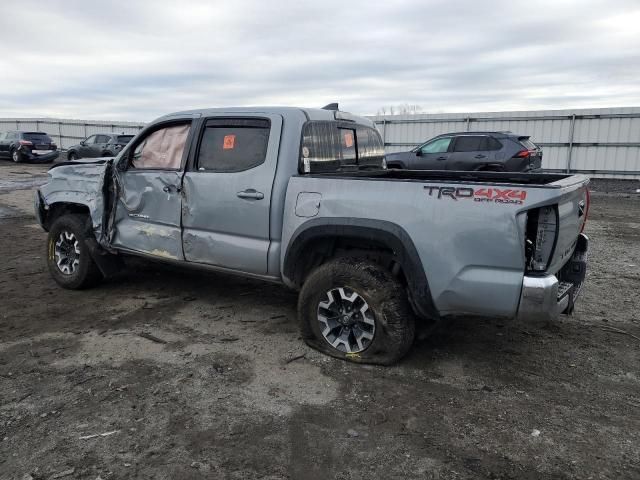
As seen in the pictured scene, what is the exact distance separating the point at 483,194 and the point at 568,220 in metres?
0.69

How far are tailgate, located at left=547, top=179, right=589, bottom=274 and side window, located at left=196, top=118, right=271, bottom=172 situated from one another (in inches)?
89.3

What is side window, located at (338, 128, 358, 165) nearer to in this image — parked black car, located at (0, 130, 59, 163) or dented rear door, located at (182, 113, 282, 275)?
dented rear door, located at (182, 113, 282, 275)

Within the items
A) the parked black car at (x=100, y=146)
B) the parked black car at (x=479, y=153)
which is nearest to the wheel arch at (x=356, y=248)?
the parked black car at (x=479, y=153)

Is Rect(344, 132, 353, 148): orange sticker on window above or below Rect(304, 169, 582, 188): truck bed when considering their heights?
above

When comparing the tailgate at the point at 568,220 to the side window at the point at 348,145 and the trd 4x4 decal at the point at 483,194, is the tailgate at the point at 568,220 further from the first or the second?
the side window at the point at 348,145

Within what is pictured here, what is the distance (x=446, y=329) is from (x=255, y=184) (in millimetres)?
2118

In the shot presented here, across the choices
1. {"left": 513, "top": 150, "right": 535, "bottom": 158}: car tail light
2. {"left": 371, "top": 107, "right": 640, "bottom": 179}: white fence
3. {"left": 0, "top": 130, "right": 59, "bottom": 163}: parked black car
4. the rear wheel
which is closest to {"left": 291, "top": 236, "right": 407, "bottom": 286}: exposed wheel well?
{"left": 513, "top": 150, "right": 535, "bottom": 158}: car tail light

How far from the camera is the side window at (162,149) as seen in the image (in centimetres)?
476

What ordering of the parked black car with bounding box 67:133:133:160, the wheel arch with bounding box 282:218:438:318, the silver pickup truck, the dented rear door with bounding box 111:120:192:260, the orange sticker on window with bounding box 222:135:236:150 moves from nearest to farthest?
the silver pickup truck < the wheel arch with bounding box 282:218:438:318 < the orange sticker on window with bounding box 222:135:236:150 < the dented rear door with bounding box 111:120:192:260 < the parked black car with bounding box 67:133:133:160

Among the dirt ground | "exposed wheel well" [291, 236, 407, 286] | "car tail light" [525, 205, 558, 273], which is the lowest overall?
the dirt ground

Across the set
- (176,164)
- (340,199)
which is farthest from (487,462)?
(176,164)

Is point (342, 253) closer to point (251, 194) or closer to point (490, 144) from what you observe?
point (251, 194)

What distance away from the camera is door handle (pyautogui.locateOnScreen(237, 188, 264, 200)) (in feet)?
13.6

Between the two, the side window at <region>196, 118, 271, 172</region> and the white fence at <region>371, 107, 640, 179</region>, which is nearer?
the side window at <region>196, 118, 271, 172</region>
